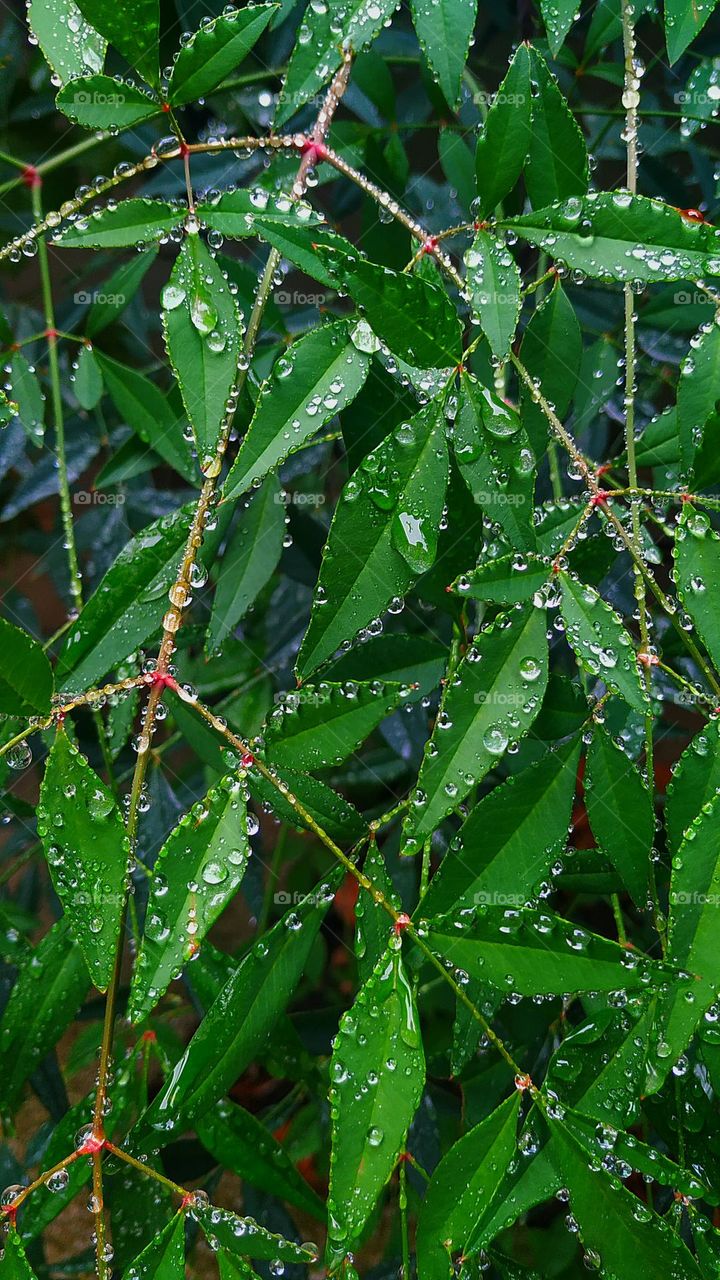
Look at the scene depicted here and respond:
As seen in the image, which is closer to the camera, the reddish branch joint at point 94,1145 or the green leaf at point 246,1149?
the reddish branch joint at point 94,1145

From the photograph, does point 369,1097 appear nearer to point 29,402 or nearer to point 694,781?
point 694,781

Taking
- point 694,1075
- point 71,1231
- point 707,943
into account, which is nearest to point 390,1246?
point 694,1075

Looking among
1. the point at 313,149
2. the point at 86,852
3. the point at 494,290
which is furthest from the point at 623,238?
the point at 86,852

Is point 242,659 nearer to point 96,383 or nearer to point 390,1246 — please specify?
point 96,383

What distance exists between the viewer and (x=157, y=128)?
3.28ft

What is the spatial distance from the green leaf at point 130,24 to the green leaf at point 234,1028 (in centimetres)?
42

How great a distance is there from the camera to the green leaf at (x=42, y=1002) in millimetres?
618

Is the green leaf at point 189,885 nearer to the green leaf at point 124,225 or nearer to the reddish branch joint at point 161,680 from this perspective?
the reddish branch joint at point 161,680

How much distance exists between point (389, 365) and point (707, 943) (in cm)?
31

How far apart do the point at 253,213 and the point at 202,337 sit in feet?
0.21

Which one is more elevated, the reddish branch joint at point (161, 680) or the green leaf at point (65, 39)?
the green leaf at point (65, 39)

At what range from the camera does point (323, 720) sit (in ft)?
1.57

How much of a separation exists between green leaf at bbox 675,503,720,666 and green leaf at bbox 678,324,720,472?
6 cm

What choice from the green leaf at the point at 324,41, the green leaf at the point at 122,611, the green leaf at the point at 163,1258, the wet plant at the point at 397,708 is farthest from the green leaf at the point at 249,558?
the green leaf at the point at 163,1258
